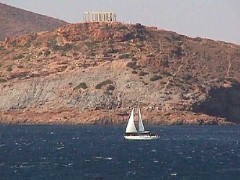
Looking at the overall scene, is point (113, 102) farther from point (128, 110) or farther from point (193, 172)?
point (193, 172)

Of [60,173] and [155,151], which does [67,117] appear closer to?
[155,151]

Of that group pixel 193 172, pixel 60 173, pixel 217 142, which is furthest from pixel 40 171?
pixel 217 142

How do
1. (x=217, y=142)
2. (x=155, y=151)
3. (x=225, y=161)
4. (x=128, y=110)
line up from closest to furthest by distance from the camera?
1. (x=225, y=161)
2. (x=155, y=151)
3. (x=217, y=142)
4. (x=128, y=110)

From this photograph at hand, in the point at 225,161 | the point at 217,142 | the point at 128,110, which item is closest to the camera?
the point at 225,161

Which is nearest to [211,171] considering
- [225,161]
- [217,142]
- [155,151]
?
[225,161]

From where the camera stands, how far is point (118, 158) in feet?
314

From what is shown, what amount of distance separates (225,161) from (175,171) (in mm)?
14776

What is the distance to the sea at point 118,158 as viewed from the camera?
75.8m

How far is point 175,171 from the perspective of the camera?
3110 inches

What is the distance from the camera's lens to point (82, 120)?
199000 millimetres

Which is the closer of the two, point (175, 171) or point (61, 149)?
point (175, 171)

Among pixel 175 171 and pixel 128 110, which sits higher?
pixel 128 110

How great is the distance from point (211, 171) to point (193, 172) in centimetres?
238

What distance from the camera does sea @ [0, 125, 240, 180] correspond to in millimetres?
75750
